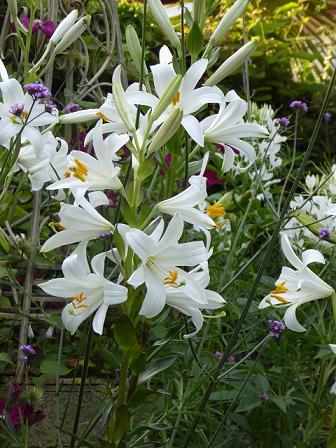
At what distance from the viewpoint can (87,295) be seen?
1.15 metres

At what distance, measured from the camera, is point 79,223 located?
1126 mm

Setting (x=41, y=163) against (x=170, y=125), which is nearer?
(x=170, y=125)

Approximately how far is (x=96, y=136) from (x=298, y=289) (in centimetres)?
40

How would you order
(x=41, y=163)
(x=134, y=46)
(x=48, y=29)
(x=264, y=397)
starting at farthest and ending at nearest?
(x=48, y=29) < (x=264, y=397) < (x=41, y=163) < (x=134, y=46)

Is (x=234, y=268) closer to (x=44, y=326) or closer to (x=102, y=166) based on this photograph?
(x=44, y=326)

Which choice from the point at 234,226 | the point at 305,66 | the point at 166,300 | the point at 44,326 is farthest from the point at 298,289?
the point at 305,66

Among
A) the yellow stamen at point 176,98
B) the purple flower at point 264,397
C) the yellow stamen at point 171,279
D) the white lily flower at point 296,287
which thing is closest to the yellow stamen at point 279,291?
the white lily flower at point 296,287

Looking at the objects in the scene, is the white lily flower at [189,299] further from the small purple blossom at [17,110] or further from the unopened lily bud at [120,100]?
the small purple blossom at [17,110]

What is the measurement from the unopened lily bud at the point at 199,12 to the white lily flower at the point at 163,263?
35 cm

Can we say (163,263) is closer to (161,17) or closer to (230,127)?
(230,127)

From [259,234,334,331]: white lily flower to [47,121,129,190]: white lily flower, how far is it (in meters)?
0.32

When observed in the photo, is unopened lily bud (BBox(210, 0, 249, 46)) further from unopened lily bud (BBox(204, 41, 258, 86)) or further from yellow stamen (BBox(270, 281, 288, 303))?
yellow stamen (BBox(270, 281, 288, 303))

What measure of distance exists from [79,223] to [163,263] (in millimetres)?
128

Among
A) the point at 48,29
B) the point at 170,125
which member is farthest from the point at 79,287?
the point at 48,29
